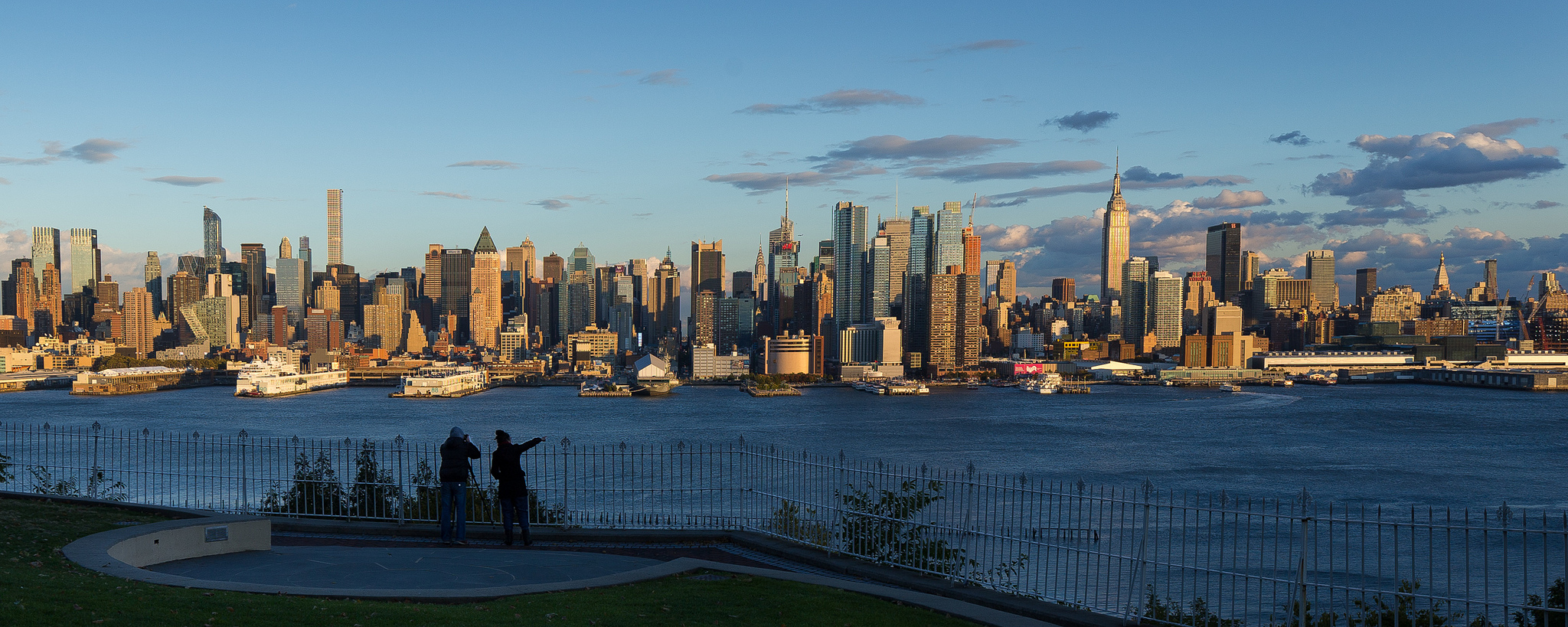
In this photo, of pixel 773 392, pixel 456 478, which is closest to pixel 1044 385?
pixel 773 392

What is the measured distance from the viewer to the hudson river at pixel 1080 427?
47031 mm

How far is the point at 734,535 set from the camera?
12922mm

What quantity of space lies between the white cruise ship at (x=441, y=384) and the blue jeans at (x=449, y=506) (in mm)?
113977

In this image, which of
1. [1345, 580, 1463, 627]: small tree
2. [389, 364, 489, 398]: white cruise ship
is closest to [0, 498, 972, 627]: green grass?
[1345, 580, 1463, 627]: small tree

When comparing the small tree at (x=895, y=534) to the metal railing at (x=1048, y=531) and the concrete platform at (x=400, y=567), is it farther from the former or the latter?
the concrete platform at (x=400, y=567)

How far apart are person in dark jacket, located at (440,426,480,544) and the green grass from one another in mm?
3532

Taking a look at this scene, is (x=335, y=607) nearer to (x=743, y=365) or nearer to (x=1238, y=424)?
(x=1238, y=424)

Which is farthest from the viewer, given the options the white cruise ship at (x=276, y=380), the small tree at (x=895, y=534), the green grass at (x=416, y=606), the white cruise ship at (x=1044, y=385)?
the white cruise ship at (x=1044, y=385)

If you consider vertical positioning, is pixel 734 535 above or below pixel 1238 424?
above

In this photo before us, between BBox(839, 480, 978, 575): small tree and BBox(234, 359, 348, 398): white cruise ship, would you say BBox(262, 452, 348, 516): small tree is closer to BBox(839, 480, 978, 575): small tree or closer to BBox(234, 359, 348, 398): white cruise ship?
BBox(839, 480, 978, 575): small tree

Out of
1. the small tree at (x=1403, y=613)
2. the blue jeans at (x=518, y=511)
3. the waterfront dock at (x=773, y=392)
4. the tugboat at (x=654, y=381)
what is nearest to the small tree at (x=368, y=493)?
the blue jeans at (x=518, y=511)

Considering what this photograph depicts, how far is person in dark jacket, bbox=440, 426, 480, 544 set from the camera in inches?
490

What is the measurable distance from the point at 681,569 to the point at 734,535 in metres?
2.47

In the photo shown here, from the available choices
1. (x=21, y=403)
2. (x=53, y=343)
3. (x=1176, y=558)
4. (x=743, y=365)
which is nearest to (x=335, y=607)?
(x=1176, y=558)
